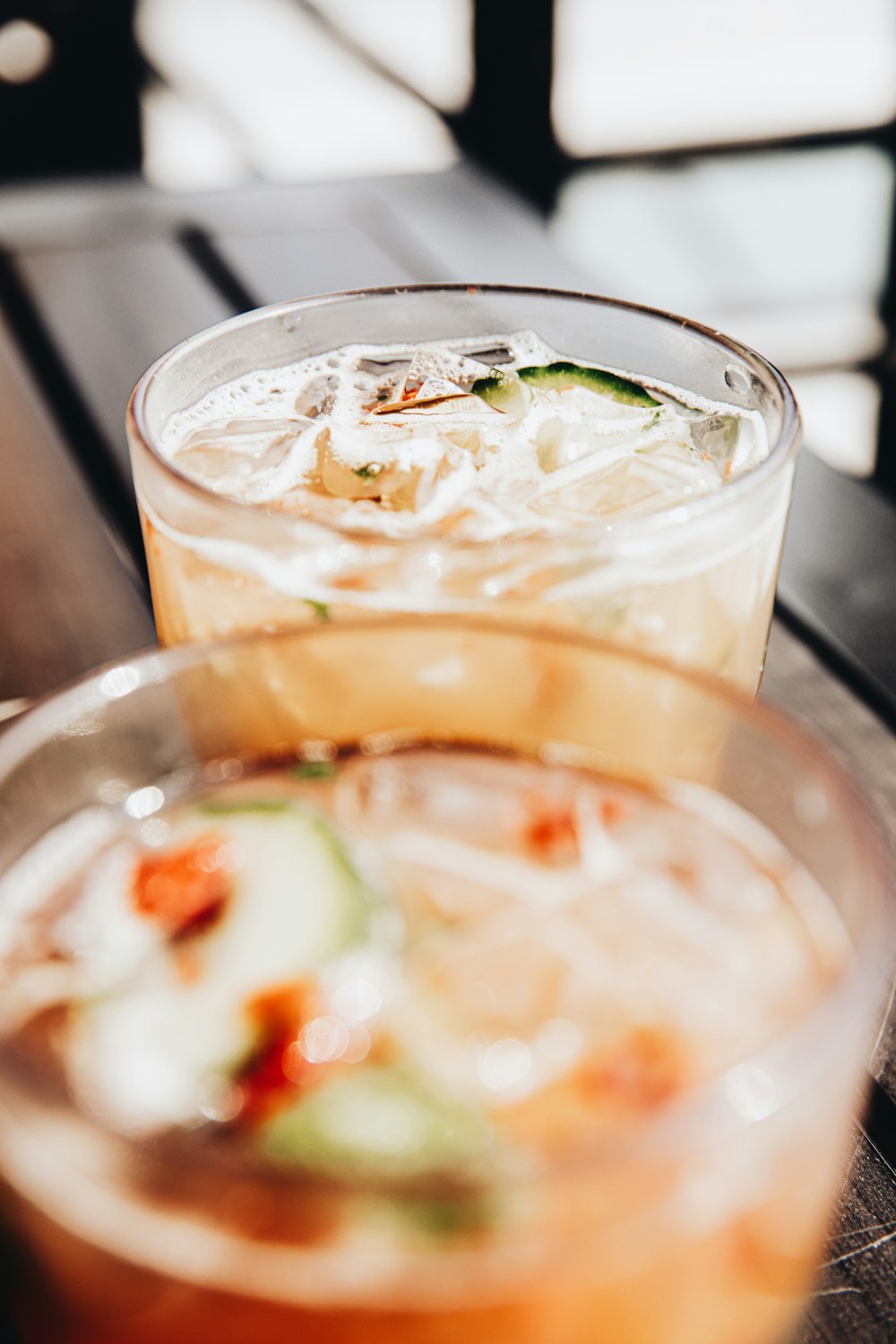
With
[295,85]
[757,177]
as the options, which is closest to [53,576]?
[757,177]

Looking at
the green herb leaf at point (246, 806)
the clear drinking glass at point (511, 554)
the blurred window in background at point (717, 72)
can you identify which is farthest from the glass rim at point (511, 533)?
the blurred window in background at point (717, 72)

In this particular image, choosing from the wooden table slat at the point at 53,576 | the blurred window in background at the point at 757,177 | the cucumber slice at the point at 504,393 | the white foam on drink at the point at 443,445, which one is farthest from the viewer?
the blurred window in background at the point at 757,177

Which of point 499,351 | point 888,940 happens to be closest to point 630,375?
point 499,351

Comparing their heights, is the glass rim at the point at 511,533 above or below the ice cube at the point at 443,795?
above

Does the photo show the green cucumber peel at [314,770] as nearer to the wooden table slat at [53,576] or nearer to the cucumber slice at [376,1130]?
the cucumber slice at [376,1130]

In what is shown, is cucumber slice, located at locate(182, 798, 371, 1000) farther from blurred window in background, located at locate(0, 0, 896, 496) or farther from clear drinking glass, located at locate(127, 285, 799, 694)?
blurred window in background, located at locate(0, 0, 896, 496)
